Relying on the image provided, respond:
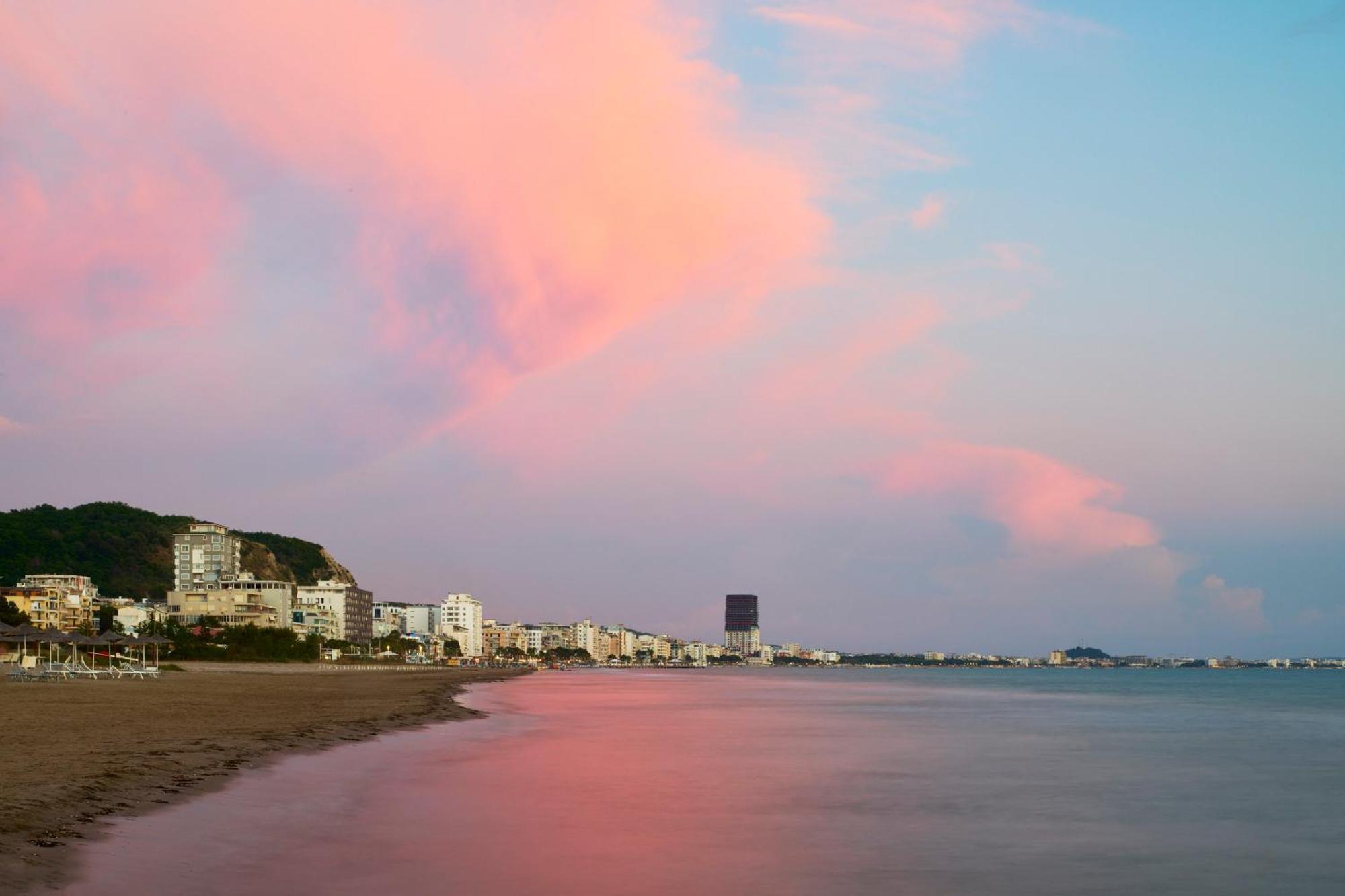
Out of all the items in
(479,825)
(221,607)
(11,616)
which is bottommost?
(221,607)

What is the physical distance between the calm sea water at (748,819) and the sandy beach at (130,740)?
0.68 meters

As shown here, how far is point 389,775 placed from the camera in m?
26.0

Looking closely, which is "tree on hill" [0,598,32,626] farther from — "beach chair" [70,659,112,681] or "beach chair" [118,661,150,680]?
"beach chair" [70,659,112,681]

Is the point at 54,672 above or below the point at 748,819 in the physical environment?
below

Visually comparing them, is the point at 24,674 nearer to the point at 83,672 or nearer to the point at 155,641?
the point at 83,672

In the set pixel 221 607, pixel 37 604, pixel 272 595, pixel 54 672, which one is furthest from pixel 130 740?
pixel 272 595

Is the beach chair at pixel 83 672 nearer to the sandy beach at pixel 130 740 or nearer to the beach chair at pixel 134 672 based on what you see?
the beach chair at pixel 134 672

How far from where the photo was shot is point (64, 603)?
15538 centimetres

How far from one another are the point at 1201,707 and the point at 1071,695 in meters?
32.3

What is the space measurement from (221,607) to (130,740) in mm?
159461

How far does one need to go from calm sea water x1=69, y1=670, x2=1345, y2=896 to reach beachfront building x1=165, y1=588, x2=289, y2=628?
139 m

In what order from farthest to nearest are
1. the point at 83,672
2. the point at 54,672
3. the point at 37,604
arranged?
the point at 37,604 < the point at 83,672 < the point at 54,672

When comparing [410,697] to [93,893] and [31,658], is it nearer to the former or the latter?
[31,658]

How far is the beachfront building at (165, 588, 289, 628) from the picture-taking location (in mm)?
170375
